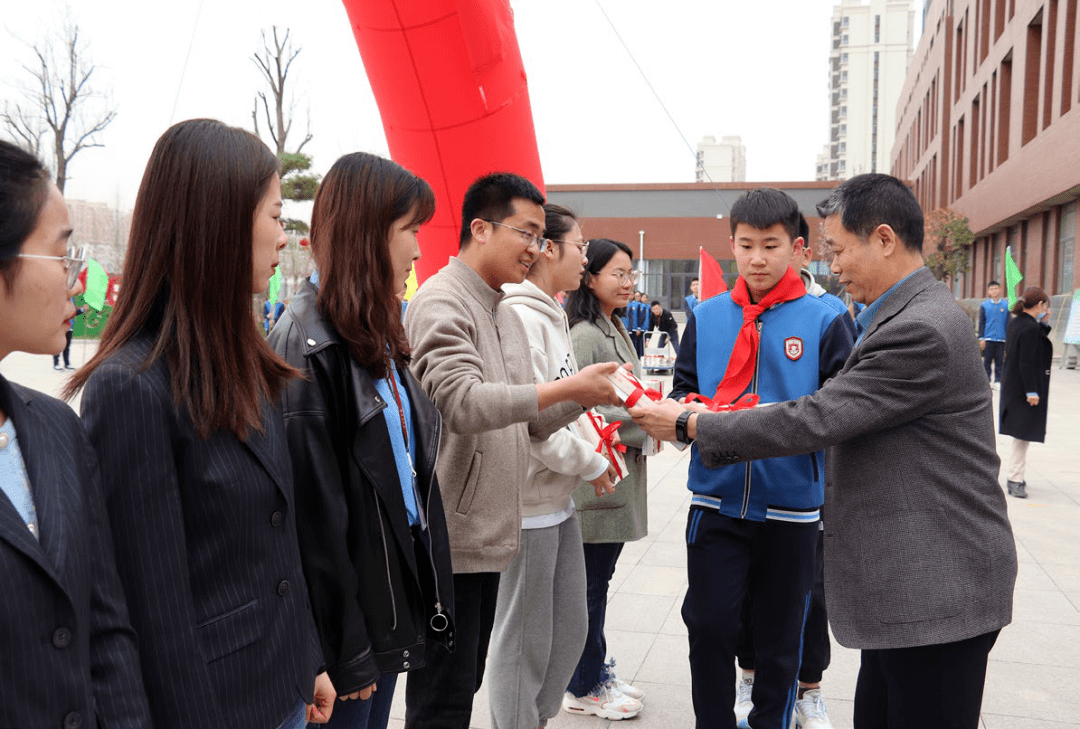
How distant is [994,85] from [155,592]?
32288 mm

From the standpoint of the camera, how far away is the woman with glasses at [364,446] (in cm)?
178

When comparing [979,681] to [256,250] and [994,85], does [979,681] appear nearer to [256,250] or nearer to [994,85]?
[256,250]

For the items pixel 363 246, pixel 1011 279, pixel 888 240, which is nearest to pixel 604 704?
pixel 888 240

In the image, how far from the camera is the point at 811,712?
3.41 metres

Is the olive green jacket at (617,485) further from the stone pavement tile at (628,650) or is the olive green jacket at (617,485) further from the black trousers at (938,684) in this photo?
the black trousers at (938,684)

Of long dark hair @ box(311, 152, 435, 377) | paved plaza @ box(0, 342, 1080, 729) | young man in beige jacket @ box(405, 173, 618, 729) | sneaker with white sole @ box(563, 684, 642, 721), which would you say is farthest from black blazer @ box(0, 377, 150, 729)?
sneaker with white sole @ box(563, 684, 642, 721)

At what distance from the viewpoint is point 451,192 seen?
223 inches

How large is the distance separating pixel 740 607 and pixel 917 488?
0.91 metres

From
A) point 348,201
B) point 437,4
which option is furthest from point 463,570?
point 437,4

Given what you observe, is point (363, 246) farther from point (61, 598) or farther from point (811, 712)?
point (811, 712)

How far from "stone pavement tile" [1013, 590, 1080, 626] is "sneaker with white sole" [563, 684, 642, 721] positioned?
2189 mm

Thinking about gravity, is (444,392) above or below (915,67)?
below

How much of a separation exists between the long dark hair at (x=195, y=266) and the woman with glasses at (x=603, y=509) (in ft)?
6.98

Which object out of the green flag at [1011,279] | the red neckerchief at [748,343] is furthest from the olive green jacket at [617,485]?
the green flag at [1011,279]
